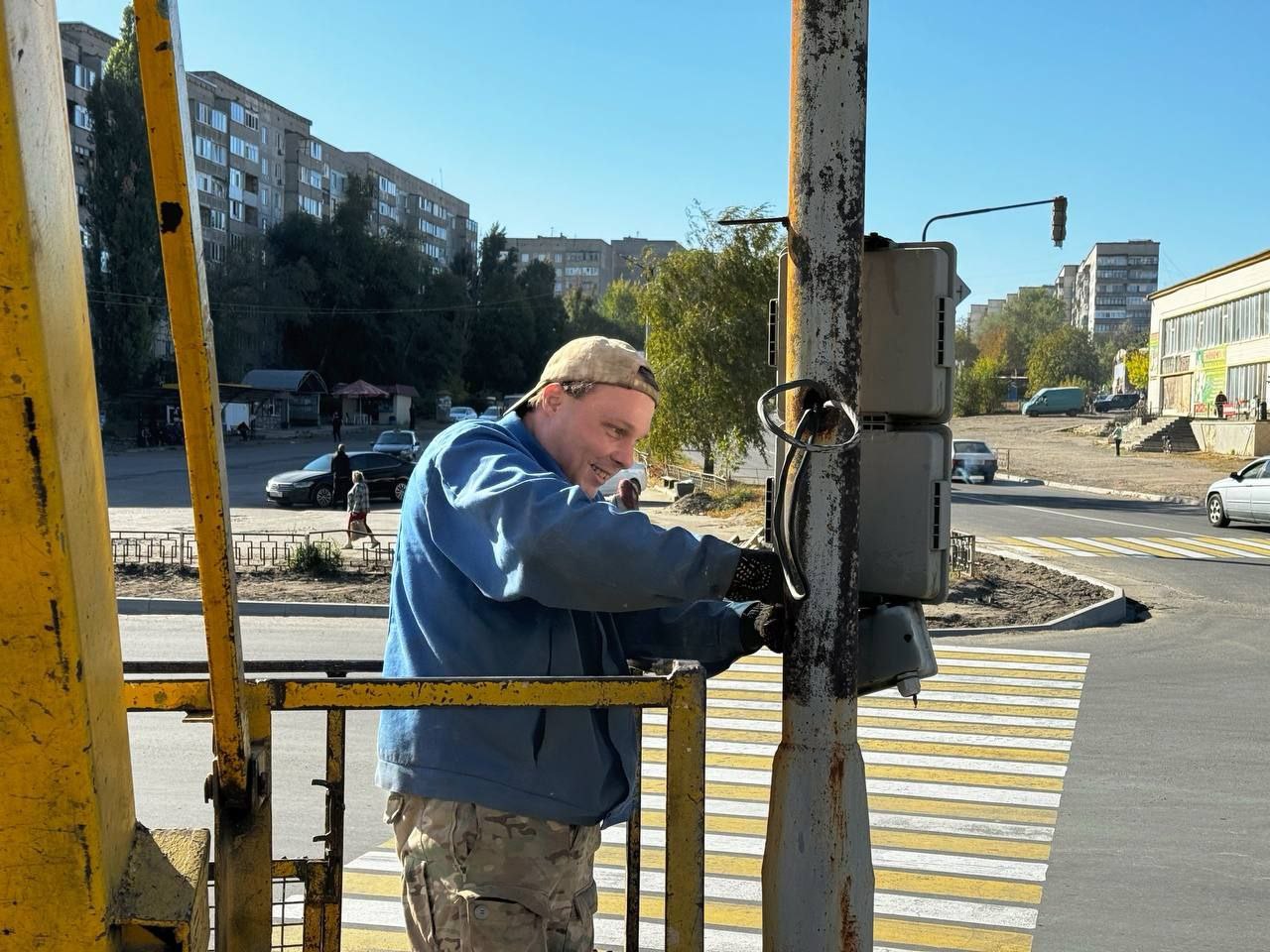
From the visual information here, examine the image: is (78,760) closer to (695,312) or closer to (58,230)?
(58,230)

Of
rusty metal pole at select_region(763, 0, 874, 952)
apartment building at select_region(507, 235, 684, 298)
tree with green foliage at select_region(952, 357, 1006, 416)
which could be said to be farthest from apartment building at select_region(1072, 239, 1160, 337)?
rusty metal pole at select_region(763, 0, 874, 952)

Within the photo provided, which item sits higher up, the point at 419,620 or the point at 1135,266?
the point at 1135,266

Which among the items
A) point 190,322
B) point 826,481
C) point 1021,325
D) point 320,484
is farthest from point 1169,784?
point 1021,325

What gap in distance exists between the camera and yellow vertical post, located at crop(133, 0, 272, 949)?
171cm

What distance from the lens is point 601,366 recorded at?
2.58 m

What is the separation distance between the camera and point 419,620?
2.50 metres

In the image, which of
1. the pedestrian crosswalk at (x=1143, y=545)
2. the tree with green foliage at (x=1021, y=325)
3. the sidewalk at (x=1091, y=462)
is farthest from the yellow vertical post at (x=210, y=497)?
the tree with green foliage at (x=1021, y=325)

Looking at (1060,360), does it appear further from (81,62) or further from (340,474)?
(340,474)

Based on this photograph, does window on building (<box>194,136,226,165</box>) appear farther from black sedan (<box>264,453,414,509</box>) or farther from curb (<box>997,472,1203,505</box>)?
curb (<box>997,472,1203,505</box>)

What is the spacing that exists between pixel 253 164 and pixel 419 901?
3703 inches

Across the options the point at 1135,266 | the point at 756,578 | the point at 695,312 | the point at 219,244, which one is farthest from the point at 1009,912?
the point at 1135,266

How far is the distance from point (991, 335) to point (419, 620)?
14906 centimetres

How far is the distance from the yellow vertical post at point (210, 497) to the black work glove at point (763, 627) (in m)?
1.09

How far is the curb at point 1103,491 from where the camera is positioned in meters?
33.2
